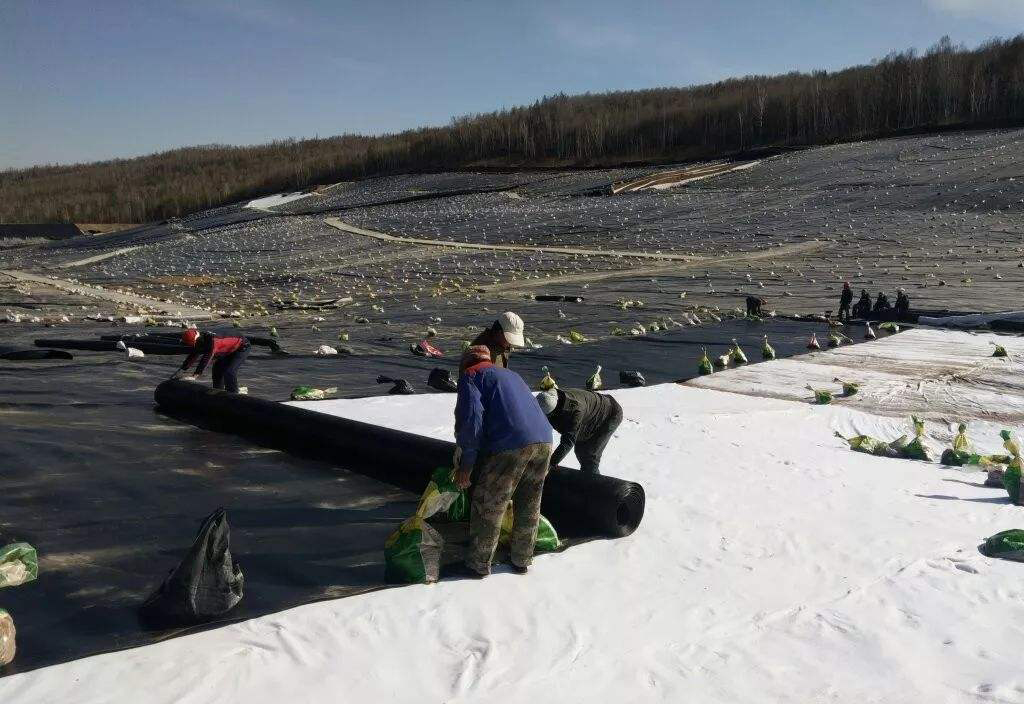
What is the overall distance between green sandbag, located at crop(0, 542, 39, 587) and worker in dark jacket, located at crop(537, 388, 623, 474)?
10.6 ft

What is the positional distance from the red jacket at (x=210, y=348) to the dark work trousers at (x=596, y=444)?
511 centimetres

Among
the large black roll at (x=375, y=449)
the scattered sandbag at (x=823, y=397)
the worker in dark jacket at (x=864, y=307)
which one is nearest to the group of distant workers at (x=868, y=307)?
the worker in dark jacket at (x=864, y=307)

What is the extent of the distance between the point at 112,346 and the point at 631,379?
808cm

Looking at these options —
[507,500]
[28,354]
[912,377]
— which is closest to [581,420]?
[507,500]

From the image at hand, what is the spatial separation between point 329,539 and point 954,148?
51178 mm

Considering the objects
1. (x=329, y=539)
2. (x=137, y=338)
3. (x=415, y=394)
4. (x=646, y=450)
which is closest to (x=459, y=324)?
(x=137, y=338)

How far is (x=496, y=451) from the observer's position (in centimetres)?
531

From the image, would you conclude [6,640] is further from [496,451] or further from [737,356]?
[737,356]

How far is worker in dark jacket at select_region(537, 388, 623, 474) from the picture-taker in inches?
257

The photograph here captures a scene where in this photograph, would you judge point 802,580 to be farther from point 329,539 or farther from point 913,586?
point 329,539

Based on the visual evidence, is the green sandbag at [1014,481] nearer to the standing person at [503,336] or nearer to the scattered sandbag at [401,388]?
the standing person at [503,336]

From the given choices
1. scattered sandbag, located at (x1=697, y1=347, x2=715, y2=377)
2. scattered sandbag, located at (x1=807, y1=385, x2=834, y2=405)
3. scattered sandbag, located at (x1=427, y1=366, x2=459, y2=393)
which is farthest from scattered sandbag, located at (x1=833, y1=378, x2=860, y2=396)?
scattered sandbag, located at (x1=427, y1=366, x2=459, y2=393)

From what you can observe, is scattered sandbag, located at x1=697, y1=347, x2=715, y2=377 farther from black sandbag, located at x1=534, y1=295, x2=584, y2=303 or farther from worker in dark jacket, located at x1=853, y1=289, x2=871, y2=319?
black sandbag, located at x1=534, y1=295, x2=584, y2=303

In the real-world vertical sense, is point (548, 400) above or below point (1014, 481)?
above
